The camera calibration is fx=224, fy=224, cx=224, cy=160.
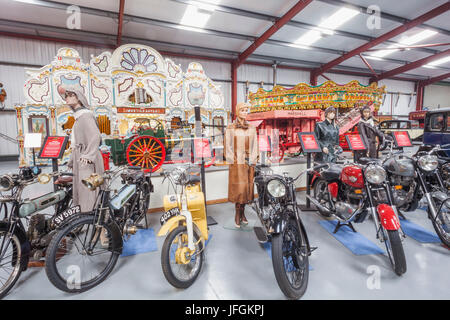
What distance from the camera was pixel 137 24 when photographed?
8227 millimetres

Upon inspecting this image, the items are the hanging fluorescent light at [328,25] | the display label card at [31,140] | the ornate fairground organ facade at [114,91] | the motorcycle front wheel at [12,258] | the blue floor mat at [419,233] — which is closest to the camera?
the motorcycle front wheel at [12,258]

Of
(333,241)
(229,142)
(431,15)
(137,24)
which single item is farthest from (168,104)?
(431,15)

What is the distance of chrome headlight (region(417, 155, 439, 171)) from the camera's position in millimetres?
2346

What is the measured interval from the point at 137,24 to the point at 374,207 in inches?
369

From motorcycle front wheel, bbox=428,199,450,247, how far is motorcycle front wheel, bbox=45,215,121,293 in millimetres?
3297

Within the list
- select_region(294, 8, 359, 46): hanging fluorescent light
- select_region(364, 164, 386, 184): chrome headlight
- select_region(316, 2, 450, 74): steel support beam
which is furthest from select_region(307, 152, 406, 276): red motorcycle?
select_region(316, 2, 450, 74): steel support beam

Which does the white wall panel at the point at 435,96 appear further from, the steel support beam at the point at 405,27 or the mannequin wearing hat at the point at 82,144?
the mannequin wearing hat at the point at 82,144

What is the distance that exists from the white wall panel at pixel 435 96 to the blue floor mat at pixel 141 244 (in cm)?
2150

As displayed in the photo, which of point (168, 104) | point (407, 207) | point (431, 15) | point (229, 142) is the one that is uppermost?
point (431, 15)

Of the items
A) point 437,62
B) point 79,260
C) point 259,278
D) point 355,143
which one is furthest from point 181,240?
point 437,62

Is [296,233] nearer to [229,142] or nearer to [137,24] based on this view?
[229,142]

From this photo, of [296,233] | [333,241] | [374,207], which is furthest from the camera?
[333,241]

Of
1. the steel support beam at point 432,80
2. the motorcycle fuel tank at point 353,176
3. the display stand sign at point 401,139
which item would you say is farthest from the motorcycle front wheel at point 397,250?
the steel support beam at point 432,80

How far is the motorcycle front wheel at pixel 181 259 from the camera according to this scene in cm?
172
